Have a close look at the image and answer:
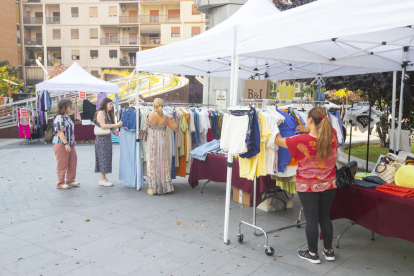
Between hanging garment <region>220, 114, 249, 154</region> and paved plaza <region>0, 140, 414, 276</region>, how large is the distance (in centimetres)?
115

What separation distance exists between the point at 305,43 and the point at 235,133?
1.17 m

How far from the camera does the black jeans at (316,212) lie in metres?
3.28

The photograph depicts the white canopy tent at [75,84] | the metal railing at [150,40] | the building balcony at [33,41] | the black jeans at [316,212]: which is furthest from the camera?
the building balcony at [33,41]

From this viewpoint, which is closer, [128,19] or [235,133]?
[235,133]

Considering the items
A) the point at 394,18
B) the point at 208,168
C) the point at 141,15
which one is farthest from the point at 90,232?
the point at 141,15

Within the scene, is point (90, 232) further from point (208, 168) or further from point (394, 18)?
point (394, 18)

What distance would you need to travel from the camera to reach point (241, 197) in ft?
18.2

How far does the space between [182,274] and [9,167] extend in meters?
7.07

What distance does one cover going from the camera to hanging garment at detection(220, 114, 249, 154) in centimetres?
358

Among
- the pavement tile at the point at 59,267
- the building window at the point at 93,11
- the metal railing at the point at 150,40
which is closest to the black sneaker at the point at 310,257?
the pavement tile at the point at 59,267

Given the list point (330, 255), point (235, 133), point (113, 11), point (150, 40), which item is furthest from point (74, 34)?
point (330, 255)

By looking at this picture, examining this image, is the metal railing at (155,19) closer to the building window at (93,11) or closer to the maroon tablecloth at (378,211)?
the building window at (93,11)

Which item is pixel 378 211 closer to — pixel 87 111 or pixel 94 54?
pixel 87 111

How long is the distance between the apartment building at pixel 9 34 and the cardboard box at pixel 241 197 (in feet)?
121
